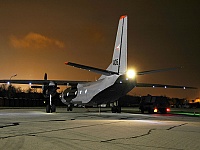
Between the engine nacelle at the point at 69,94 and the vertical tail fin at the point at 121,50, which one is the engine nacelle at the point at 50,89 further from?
the vertical tail fin at the point at 121,50

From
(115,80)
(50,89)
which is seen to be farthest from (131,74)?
(50,89)

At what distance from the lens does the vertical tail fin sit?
26.1 meters

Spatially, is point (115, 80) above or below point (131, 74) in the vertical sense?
below

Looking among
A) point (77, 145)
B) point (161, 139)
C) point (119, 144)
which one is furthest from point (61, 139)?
point (161, 139)

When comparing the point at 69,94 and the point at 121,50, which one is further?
the point at 69,94

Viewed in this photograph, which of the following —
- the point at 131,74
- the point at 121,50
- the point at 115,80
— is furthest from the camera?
the point at 121,50

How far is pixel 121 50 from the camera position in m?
26.4

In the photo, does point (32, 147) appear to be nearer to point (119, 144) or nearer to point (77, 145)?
point (77, 145)

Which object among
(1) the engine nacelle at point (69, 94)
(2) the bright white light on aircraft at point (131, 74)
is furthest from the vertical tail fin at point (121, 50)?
(1) the engine nacelle at point (69, 94)

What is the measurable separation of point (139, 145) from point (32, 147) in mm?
3383

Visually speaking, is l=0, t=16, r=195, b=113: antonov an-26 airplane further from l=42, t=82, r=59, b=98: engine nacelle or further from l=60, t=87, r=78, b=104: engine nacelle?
l=42, t=82, r=59, b=98: engine nacelle

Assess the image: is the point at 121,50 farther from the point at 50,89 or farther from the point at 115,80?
the point at 50,89

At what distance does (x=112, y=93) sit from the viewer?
2739cm

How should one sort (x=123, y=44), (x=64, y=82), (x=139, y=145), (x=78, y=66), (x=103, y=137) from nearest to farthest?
(x=139, y=145)
(x=103, y=137)
(x=78, y=66)
(x=123, y=44)
(x=64, y=82)
